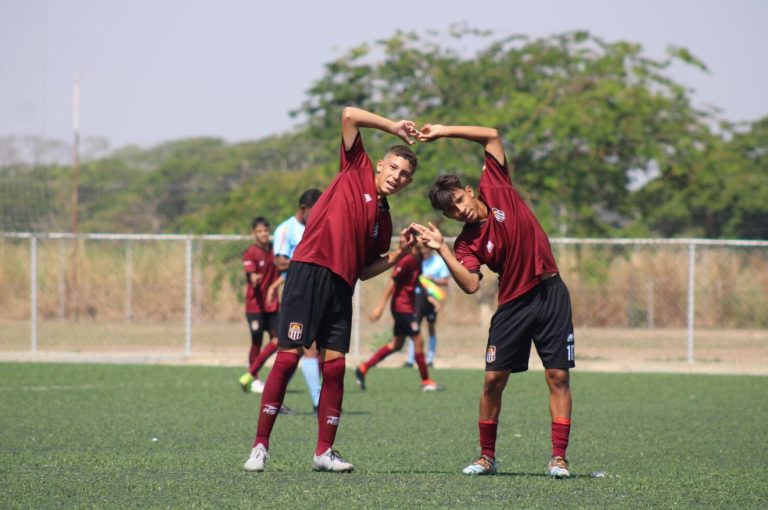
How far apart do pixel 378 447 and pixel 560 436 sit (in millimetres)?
2038

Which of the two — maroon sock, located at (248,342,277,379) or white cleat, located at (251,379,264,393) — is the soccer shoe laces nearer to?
maroon sock, located at (248,342,277,379)

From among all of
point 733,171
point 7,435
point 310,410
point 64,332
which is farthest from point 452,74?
point 7,435

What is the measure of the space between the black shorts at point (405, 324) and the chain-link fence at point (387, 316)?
547 centimetres

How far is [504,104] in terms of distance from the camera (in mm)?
31766

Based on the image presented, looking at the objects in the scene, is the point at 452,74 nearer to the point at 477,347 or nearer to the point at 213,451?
the point at 477,347

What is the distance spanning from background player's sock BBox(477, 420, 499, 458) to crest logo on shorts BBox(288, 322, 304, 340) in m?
1.38

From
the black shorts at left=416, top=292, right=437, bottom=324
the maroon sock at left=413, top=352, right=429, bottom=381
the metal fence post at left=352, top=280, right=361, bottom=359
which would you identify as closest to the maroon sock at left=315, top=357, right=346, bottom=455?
the maroon sock at left=413, top=352, right=429, bottom=381

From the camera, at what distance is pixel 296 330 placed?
740cm

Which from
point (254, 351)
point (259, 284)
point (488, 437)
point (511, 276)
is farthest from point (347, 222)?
point (254, 351)

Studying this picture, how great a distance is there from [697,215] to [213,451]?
39154 mm

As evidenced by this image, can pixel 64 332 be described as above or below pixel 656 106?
below

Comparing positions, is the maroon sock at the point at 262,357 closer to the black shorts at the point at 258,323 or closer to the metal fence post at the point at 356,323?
the black shorts at the point at 258,323

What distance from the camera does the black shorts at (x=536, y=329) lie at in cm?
750

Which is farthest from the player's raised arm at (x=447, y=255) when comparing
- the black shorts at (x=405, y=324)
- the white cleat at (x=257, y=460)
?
the black shorts at (x=405, y=324)
